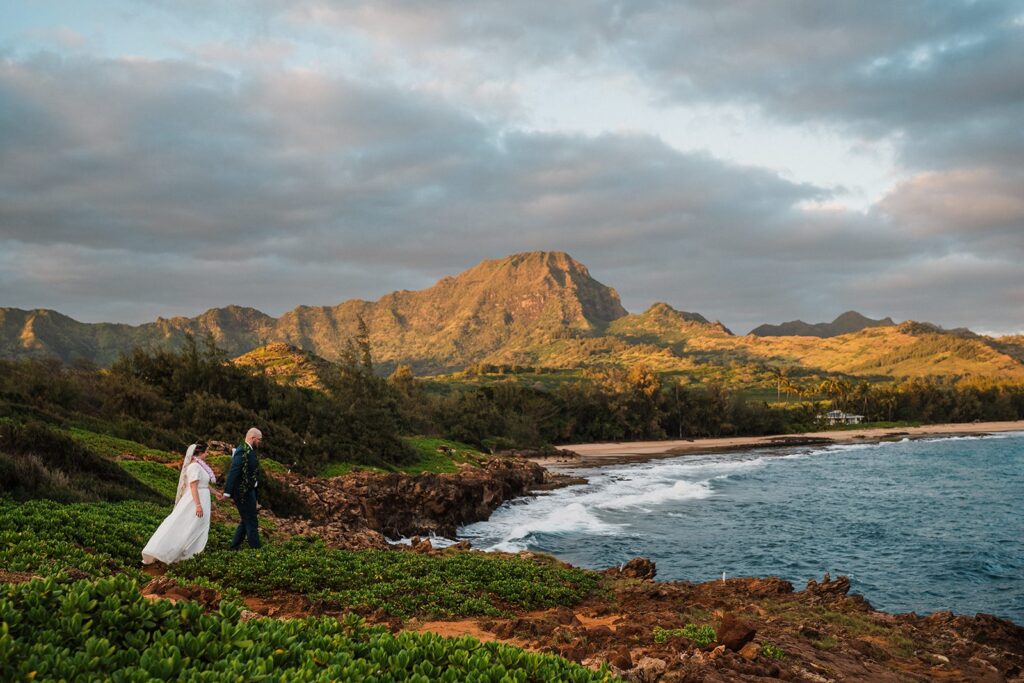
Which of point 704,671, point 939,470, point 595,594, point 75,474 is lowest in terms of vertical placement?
point 939,470

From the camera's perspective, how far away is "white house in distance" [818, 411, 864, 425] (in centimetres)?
15362

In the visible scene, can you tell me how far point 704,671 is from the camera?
9.40m

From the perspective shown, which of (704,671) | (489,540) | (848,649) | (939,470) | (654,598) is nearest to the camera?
(704,671)

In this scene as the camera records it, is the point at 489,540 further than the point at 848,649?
Yes

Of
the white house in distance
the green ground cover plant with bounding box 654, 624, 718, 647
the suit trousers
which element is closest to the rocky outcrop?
the suit trousers

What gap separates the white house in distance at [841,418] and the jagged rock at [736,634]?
525 feet

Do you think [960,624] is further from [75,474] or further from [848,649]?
[75,474]

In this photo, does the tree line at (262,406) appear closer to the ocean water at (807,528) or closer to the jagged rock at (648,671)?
the ocean water at (807,528)

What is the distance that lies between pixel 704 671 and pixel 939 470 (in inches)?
2998

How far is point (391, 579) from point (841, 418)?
553 ft

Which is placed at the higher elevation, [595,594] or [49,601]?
[49,601]

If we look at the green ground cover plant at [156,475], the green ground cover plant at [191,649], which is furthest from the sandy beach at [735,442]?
the green ground cover plant at [191,649]

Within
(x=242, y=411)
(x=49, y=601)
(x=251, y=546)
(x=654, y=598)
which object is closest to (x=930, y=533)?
(x=654, y=598)

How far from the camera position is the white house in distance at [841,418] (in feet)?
504
